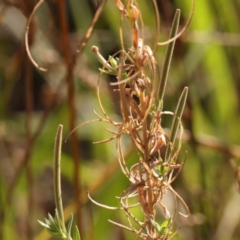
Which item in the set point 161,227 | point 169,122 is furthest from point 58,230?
point 169,122

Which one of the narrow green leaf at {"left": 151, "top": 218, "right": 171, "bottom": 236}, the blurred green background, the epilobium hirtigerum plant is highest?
the epilobium hirtigerum plant

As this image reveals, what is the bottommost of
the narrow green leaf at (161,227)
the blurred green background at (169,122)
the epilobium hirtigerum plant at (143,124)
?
the blurred green background at (169,122)

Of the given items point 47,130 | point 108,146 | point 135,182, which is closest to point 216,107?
point 108,146

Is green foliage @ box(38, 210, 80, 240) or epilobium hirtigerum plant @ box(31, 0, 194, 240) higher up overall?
epilobium hirtigerum plant @ box(31, 0, 194, 240)

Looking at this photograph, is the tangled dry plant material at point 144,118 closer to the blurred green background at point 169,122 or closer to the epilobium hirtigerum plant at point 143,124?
the epilobium hirtigerum plant at point 143,124

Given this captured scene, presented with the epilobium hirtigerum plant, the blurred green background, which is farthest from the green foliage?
the blurred green background

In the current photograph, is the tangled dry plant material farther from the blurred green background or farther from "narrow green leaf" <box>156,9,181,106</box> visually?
the blurred green background

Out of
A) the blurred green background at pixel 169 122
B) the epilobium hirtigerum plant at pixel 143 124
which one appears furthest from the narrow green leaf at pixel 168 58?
the blurred green background at pixel 169 122

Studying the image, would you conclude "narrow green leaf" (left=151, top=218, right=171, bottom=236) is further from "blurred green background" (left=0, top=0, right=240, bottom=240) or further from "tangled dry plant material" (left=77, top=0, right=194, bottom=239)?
"blurred green background" (left=0, top=0, right=240, bottom=240)

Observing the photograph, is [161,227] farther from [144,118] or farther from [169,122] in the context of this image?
[169,122]

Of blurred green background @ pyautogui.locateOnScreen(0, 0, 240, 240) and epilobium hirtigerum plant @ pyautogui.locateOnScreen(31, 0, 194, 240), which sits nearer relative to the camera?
epilobium hirtigerum plant @ pyautogui.locateOnScreen(31, 0, 194, 240)

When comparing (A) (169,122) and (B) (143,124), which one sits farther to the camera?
(A) (169,122)

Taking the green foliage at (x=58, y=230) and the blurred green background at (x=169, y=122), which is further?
the blurred green background at (x=169, y=122)

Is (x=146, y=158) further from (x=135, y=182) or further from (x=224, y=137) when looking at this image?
(x=224, y=137)
